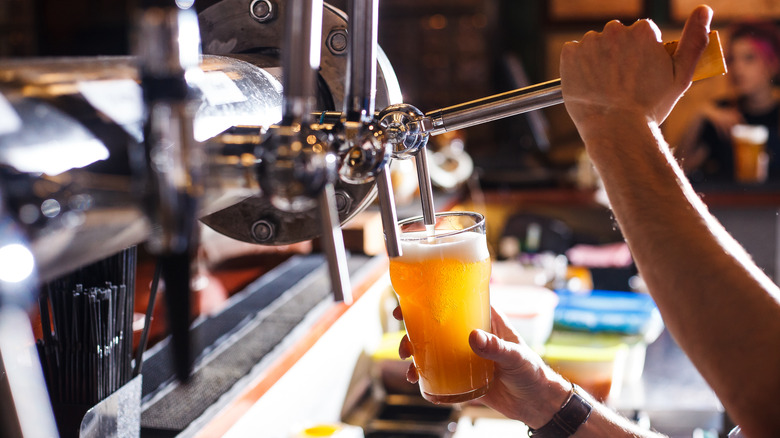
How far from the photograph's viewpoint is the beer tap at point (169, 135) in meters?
0.39

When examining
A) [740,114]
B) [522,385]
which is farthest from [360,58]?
[740,114]

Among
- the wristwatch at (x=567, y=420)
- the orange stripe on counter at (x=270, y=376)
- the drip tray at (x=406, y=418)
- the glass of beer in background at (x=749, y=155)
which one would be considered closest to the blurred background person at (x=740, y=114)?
the glass of beer in background at (x=749, y=155)

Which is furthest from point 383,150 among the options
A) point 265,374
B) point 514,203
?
point 514,203

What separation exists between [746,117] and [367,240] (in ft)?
13.6

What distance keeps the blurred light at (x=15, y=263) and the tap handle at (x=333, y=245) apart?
0.20 meters

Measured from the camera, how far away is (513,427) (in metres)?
1.85

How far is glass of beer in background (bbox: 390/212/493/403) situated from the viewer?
109 cm

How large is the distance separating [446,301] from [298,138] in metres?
0.67

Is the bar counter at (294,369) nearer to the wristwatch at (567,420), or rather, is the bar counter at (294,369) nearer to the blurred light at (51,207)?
the wristwatch at (567,420)

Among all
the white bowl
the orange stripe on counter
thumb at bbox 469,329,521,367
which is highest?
thumb at bbox 469,329,521,367

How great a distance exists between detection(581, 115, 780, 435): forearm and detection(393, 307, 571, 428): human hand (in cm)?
39

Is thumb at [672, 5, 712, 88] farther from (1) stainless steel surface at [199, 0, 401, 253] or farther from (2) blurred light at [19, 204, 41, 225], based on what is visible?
(2) blurred light at [19, 204, 41, 225]

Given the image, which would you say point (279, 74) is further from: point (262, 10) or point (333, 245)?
point (333, 245)

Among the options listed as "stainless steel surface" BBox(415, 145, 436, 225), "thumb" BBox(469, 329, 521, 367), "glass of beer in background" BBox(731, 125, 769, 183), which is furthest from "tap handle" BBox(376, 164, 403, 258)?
"glass of beer in background" BBox(731, 125, 769, 183)
